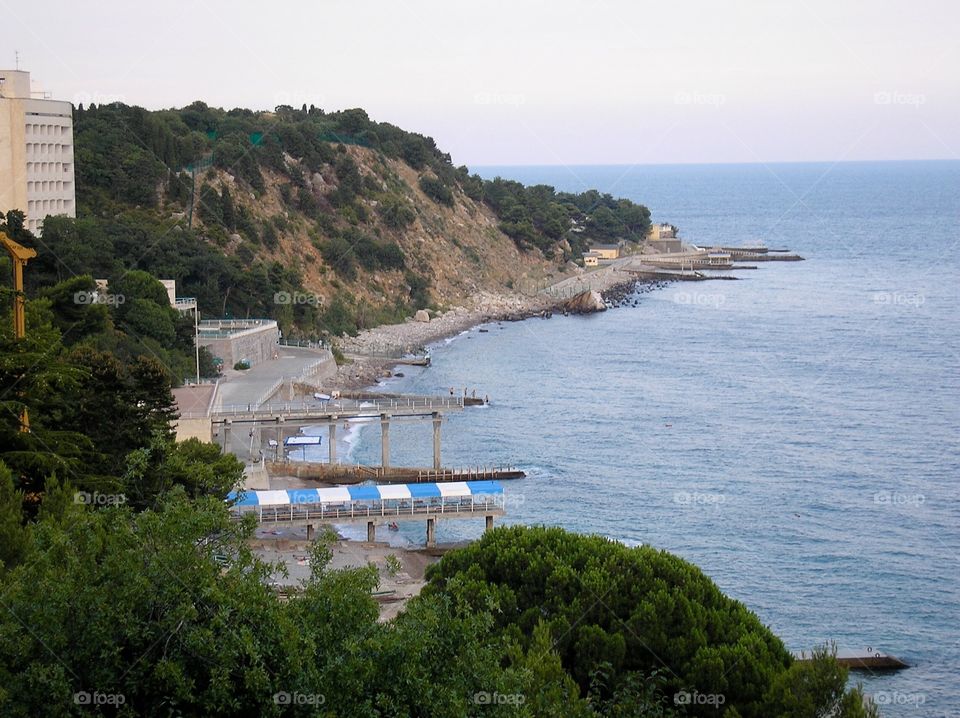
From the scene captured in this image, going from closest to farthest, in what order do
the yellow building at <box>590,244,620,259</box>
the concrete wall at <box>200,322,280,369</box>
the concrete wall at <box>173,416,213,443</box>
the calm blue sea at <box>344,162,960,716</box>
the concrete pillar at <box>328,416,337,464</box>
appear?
the calm blue sea at <box>344,162,960,716</box>
the concrete wall at <box>173,416,213,443</box>
the concrete pillar at <box>328,416,337,464</box>
the concrete wall at <box>200,322,280,369</box>
the yellow building at <box>590,244,620,259</box>

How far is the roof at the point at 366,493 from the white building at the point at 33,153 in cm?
2352

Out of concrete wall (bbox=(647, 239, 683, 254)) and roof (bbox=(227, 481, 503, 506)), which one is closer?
roof (bbox=(227, 481, 503, 506))

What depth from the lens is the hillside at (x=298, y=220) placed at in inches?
2376

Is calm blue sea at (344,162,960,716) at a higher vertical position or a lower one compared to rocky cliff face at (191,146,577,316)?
lower

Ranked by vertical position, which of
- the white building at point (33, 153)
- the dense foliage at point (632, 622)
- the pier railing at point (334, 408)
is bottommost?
the dense foliage at point (632, 622)

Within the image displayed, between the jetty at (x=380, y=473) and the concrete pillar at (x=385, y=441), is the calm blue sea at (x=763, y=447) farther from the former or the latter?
the concrete pillar at (x=385, y=441)

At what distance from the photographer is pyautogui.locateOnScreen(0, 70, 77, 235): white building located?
171 feet

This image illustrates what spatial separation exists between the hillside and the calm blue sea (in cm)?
836

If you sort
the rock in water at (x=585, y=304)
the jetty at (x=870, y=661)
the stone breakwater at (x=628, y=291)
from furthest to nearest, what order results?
the stone breakwater at (x=628, y=291), the rock in water at (x=585, y=304), the jetty at (x=870, y=661)

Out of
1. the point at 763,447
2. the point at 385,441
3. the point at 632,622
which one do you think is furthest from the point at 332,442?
the point at 632,622

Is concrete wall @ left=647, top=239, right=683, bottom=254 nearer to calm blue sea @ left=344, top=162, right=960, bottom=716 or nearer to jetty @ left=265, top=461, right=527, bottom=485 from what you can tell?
calm blue sea @ left=344, top=162, right=960, bottom=716

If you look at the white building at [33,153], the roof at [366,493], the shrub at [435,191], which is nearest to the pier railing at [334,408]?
the roof at [366,493]

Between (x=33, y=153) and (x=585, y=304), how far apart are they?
47.6m

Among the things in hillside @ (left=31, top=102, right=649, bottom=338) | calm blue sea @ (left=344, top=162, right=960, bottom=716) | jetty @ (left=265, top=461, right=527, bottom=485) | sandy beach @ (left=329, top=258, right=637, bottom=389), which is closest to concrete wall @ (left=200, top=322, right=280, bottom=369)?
sandy beach @ (left=329, top=258, right=637, bottom=389)
